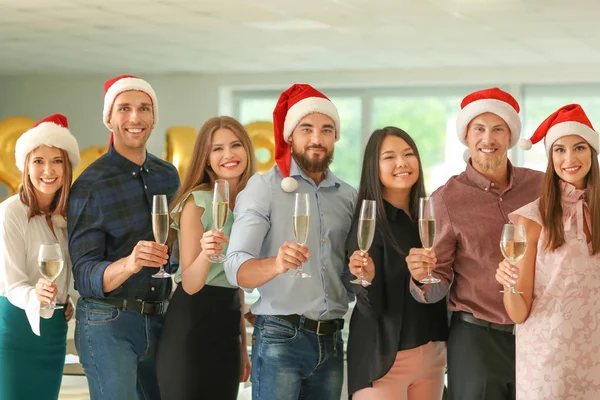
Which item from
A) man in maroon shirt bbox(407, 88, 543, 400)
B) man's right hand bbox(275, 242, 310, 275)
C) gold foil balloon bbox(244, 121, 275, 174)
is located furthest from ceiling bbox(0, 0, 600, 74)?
man's right hand bbox(275, 242, 310, 275)

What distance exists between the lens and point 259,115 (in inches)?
462

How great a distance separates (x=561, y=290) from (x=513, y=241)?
0.95ft

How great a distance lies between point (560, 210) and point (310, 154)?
0.91 meters

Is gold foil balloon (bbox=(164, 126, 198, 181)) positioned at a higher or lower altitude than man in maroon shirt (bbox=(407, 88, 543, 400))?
higher

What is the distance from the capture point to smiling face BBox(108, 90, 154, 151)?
3.64m

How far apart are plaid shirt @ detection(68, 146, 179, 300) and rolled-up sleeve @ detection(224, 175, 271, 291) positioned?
1.50 ft

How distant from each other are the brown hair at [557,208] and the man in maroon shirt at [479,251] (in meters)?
0.23

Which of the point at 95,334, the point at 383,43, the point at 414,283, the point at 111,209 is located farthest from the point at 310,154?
the point at 383,43

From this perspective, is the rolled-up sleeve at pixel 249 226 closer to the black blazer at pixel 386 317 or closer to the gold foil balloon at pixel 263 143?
the black blazer at pixel 386 317

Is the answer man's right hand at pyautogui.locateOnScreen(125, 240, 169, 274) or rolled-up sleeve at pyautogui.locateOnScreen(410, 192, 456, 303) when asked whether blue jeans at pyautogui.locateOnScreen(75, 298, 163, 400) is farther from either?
rolled-up sleeve at pyautogui.locateOnScreen(410, 192, 456, 303)

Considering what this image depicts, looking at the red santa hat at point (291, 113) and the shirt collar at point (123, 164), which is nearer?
the red santa hat at point (291, 113)

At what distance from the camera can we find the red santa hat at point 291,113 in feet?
11.1

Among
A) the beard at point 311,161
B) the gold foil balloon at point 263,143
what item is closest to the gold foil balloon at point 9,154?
the gold foil balloon at point 263,143

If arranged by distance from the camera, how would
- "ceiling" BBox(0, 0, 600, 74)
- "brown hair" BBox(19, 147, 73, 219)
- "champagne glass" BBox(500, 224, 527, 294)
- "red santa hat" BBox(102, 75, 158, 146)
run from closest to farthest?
"champagne glass" BBox(500, 224, 527, 294) → "brown hair" BBox(19, 147, 73, 219) → "red santa hat" BBox(102, 75, 158, 146) → "ceiling" BBox(0, 0, 600, 74)
